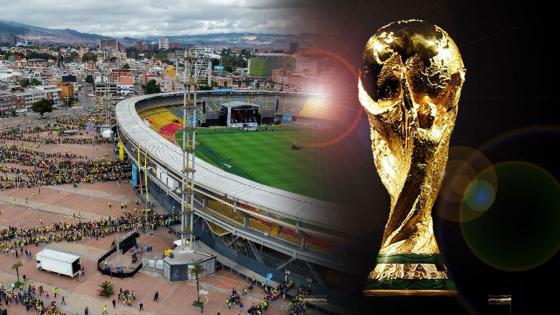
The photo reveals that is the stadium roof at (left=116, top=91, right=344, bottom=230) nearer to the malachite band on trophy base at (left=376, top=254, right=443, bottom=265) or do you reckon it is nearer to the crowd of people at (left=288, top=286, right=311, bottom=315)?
the malachite band on trophy base at (left=376, top=254, right=443, bottom=265)

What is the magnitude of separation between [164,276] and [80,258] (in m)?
3.29

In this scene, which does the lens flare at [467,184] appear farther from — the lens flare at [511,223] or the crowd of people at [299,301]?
the crowd of people at [299,301]

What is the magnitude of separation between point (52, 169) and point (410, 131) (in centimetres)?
2667

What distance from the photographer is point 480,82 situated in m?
6.01

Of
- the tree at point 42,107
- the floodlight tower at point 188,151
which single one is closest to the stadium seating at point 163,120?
the tree at point 42,107

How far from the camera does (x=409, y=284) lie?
5.29 metres

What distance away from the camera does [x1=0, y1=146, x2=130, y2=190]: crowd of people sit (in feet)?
82.6

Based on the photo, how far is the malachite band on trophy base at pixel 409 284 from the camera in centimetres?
529

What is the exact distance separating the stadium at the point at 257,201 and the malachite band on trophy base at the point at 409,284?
1.17m

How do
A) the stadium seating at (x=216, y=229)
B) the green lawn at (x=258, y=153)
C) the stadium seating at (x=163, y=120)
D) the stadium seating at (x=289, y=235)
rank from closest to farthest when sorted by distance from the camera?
the stadium seating at (x=289, y=235)
the stadium seating at (x=216, y=229)
the green lawn at (x=258, y=153)
the stadium seating at (x=163, y=120)

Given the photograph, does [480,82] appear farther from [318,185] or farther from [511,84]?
[318,185]

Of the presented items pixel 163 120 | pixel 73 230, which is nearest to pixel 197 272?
pixel 73 230

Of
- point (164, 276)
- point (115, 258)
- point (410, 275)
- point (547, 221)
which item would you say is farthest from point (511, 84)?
point (115, 258)

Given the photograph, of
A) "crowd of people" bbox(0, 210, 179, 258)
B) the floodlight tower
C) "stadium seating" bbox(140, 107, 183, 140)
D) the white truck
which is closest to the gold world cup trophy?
the floodlight tower
